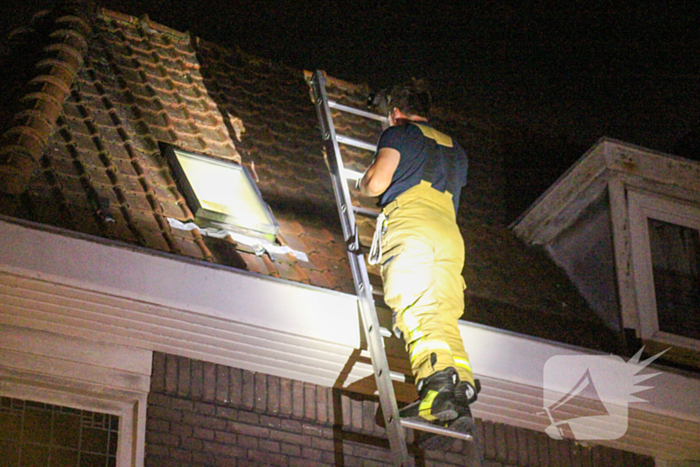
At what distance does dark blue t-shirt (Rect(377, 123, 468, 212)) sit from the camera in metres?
5.35

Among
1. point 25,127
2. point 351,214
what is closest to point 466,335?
point 351,214

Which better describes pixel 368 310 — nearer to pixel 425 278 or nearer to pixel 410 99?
pixel 425 278

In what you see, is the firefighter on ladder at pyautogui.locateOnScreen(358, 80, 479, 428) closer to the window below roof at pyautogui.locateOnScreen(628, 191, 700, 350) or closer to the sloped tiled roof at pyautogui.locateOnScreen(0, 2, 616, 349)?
the sloped tiled roof at pyautogui.locateOnScreen(0, 2, 616, 349)

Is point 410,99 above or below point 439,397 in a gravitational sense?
above

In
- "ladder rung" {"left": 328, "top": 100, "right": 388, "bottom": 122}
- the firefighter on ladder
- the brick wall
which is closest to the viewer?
the firefighter on ladder

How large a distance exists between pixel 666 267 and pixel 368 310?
9.51 feet

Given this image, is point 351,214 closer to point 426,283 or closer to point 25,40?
point 426,283

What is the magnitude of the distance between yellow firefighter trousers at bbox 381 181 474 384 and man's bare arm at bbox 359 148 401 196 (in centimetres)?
11

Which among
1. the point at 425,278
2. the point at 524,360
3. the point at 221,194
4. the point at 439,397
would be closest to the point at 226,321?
the point at 425,278

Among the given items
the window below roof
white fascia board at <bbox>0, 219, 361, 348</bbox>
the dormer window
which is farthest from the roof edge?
the window below roof

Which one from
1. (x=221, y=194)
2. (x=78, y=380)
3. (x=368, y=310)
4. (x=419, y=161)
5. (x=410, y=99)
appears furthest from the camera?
(x=221, y=194)

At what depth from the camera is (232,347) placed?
5172 millimetres

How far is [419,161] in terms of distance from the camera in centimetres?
538

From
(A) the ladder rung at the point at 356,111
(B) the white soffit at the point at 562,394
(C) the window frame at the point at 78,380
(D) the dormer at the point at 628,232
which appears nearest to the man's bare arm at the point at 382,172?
(B) the white soffit at the point at 562,394
